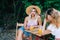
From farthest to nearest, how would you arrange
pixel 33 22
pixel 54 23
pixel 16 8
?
pixel 16 8 → pixel 33 22 → pixel 54 23

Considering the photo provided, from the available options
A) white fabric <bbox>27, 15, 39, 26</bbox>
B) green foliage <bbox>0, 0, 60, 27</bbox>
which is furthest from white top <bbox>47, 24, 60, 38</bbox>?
green foliage <bbox>0, 0, 60, 27</bbox>

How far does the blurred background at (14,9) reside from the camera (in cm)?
655

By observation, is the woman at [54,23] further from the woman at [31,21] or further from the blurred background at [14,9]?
the blurred background at [14,9]

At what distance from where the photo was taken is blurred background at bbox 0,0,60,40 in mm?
6551

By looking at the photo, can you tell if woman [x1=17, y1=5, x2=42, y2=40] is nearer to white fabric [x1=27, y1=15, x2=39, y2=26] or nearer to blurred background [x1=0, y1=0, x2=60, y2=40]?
white fabric [x1=27, y1=15, x2=39, y2=26]

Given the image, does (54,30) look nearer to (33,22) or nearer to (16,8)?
(33,22)

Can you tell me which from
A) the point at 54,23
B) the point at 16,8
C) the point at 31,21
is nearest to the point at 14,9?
the point at 16,8

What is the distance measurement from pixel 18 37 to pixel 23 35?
14 centimetres

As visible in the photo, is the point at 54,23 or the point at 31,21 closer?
the point at 54,23

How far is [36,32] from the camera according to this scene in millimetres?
5188

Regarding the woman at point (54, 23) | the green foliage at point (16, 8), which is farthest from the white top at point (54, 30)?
the green foliage at point (16, 8)

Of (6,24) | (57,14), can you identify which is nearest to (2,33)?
(6,24)

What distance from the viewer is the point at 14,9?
23.3 feet

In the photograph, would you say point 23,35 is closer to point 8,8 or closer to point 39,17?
point 39,17
